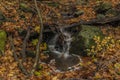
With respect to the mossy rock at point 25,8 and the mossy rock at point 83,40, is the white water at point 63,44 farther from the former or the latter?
the mossy rock at point 25,8

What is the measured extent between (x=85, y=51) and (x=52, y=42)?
1.65 meters

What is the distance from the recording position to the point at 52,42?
10023 mm

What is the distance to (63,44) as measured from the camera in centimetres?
972

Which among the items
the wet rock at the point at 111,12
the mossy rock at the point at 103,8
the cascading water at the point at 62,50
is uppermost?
the mossy rock at the point at 103,8

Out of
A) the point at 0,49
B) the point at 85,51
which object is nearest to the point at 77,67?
the point at 85,51

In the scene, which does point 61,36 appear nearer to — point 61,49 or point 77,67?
point 61,49

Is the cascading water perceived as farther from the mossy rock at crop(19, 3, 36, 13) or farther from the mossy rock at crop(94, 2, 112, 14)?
the mossy rock at crop(94, 2, 112, 14)

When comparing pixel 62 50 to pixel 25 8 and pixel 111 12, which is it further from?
pixel 111 12

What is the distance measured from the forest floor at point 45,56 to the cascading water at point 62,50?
16.8 inches

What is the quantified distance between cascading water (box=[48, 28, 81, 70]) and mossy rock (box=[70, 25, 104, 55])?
0.24 m

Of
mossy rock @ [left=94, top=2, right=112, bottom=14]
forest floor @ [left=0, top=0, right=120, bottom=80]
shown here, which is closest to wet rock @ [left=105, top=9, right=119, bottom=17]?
mossy rock @ [left=94, top=2, right=112, bottom=14]

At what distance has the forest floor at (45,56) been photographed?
7375 millimetres

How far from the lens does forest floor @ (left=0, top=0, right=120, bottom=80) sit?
7.38m

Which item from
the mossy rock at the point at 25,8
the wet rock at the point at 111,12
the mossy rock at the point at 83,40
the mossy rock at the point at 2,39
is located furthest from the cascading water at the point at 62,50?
the wet rock at the point at 111,12
